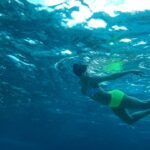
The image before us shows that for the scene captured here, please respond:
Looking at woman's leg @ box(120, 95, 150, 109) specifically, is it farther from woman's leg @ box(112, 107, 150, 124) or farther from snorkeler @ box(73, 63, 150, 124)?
woman's leg @ box(112, 107, 150, 124)

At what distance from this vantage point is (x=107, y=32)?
14898 millimetres

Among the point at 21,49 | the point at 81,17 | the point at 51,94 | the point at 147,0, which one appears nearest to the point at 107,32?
the point at 81,17

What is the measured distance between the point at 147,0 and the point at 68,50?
21.7 feet

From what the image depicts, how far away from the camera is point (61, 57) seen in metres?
18.8

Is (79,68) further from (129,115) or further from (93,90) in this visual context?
(129,115)

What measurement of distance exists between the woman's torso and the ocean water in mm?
3763

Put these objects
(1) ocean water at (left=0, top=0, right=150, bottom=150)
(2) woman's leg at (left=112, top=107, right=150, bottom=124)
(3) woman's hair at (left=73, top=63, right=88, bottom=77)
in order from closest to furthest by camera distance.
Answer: (3) woman's hair at (left=73, top=63, right=88, bottom=77) → (2) woman's leg at (left=112, top=107, right=150, bottom=124) → (1) ocean water at (left=0, top=0, right=150, bottom=150)

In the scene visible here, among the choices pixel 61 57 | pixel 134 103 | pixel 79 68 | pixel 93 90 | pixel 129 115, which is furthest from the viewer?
pixel 61 57

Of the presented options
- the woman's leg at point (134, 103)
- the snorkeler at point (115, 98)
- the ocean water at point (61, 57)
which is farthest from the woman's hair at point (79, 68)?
the ocean water at point (61, 57)

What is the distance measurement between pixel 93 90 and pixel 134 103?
1.83 meters

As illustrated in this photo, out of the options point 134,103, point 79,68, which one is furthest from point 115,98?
point 79,68

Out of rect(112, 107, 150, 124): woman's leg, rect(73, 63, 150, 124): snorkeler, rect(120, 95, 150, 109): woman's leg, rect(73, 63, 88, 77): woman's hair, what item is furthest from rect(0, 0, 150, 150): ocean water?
rect(112, 107, 150, 124): woman's leg

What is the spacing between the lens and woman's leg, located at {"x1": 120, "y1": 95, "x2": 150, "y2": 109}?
11.2 m

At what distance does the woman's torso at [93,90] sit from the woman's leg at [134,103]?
29.4 inches
